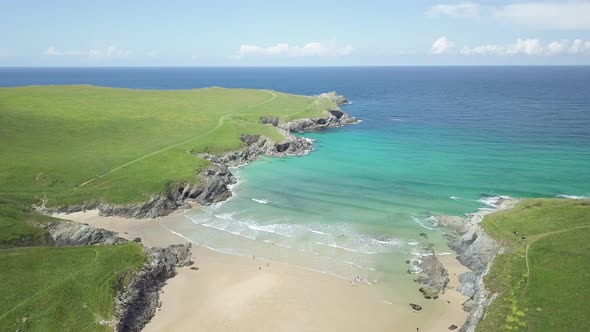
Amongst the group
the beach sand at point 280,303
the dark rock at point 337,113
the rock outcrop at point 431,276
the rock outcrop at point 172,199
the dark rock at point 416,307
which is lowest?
the beach sand at point 280,303

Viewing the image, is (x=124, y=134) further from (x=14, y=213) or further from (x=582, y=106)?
(x=582, y=106)

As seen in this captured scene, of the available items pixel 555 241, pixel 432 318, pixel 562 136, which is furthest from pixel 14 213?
pixel 562 136

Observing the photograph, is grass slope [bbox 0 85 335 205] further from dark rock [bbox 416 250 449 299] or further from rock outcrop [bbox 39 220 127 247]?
dark rock [bbox 416 250 449 299]

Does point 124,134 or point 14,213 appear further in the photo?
point 124,134

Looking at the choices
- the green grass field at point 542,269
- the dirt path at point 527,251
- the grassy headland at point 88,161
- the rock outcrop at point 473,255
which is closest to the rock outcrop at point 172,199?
the grassy headland at point 88,161

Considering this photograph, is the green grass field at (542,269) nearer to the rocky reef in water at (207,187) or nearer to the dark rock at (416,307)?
the dark rock at (416,307)

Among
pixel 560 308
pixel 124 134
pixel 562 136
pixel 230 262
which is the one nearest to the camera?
pixel 560 308
